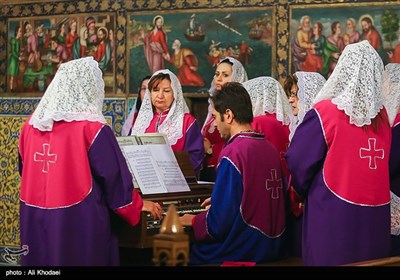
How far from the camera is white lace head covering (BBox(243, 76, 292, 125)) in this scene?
25.6ft

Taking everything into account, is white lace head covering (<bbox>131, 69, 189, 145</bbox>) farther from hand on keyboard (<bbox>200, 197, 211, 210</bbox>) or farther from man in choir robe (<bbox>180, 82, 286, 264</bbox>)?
man in choir robe (<bbox>180, 82, 286, 264</bbox>)

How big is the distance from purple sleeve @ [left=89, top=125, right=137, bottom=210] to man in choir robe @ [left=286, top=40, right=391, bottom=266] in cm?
109

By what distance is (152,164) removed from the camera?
6.57 metres

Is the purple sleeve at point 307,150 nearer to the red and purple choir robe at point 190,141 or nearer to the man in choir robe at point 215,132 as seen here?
the red and purple choir robe at point 190,141

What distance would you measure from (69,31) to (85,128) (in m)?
7.43

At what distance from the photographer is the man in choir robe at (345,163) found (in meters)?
5.49

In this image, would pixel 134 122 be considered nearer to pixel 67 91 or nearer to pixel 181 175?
pixel 181 175

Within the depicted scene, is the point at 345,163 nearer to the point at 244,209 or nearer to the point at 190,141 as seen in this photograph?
the point at 244,209

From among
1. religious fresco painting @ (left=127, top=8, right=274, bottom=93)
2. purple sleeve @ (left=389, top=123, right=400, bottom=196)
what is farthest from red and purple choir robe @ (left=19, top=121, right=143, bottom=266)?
religious fresco painting @ (left=127, top=8, right=274, bottom=93)

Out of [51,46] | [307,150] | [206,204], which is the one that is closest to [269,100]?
[206,204]

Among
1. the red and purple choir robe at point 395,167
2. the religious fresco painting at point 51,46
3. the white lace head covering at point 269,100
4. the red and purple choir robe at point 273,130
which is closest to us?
the red and purple choir robe at point 395,167

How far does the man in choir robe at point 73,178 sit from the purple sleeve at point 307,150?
111 centimetres

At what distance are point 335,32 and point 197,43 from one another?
1967 millimetres

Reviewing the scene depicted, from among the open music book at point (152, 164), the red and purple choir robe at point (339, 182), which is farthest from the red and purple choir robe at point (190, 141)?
the red and purple choir robe at point (339, 182)
